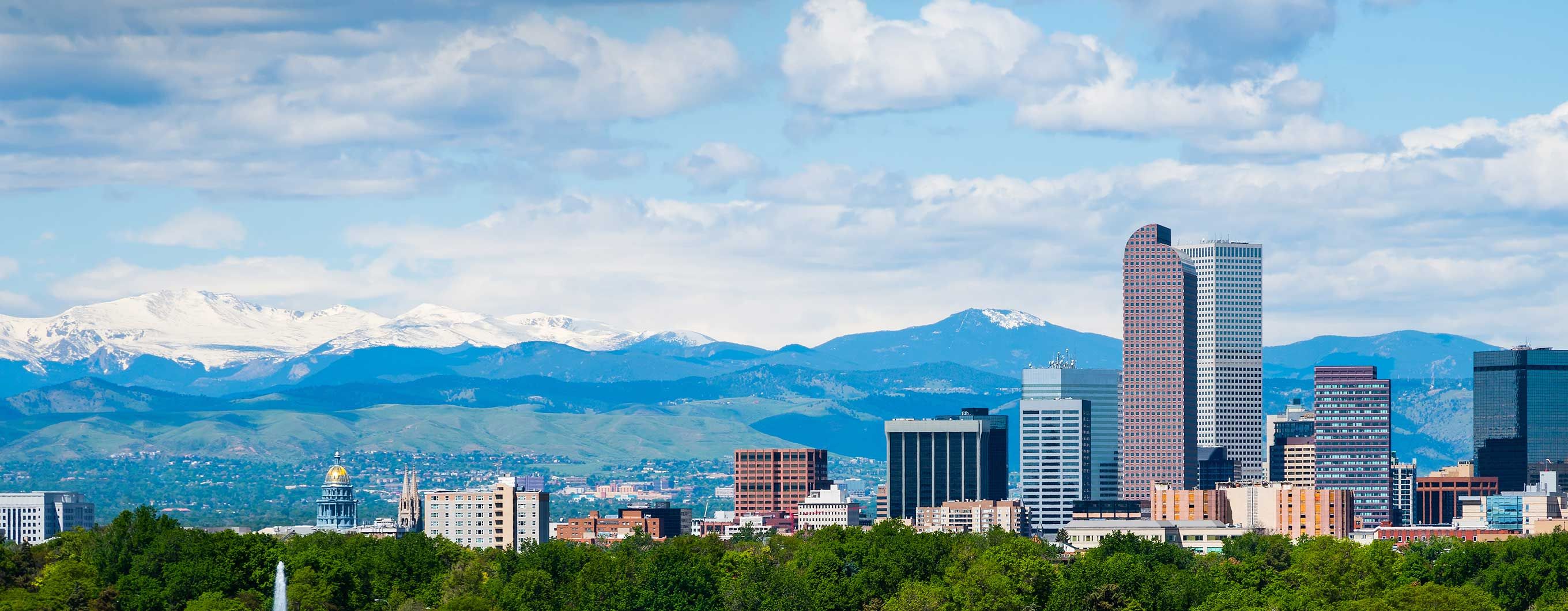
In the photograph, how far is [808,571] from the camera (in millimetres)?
197375

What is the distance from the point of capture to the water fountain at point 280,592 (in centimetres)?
17288

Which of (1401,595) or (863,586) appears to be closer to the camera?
(1401,595)

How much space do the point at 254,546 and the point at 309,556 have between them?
7234 millimetres

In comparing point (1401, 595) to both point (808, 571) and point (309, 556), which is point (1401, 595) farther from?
point (309, 556)

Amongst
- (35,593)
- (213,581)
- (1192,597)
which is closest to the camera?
(35,593)

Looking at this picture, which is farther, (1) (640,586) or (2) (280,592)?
(1) (640,586)

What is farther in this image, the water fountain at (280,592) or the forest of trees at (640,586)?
the forest of trees at (640,586)

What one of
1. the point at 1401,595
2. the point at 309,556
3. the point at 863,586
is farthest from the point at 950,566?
the point at 309,556

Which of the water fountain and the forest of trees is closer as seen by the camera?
the water fountain

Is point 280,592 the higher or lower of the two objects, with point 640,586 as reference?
higher

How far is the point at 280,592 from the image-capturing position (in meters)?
175

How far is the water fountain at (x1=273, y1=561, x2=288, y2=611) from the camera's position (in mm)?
172875

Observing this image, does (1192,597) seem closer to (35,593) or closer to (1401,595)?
(1401,595)

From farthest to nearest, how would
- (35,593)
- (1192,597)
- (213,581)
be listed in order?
(1192,597) < (213,581) < (35,593)
